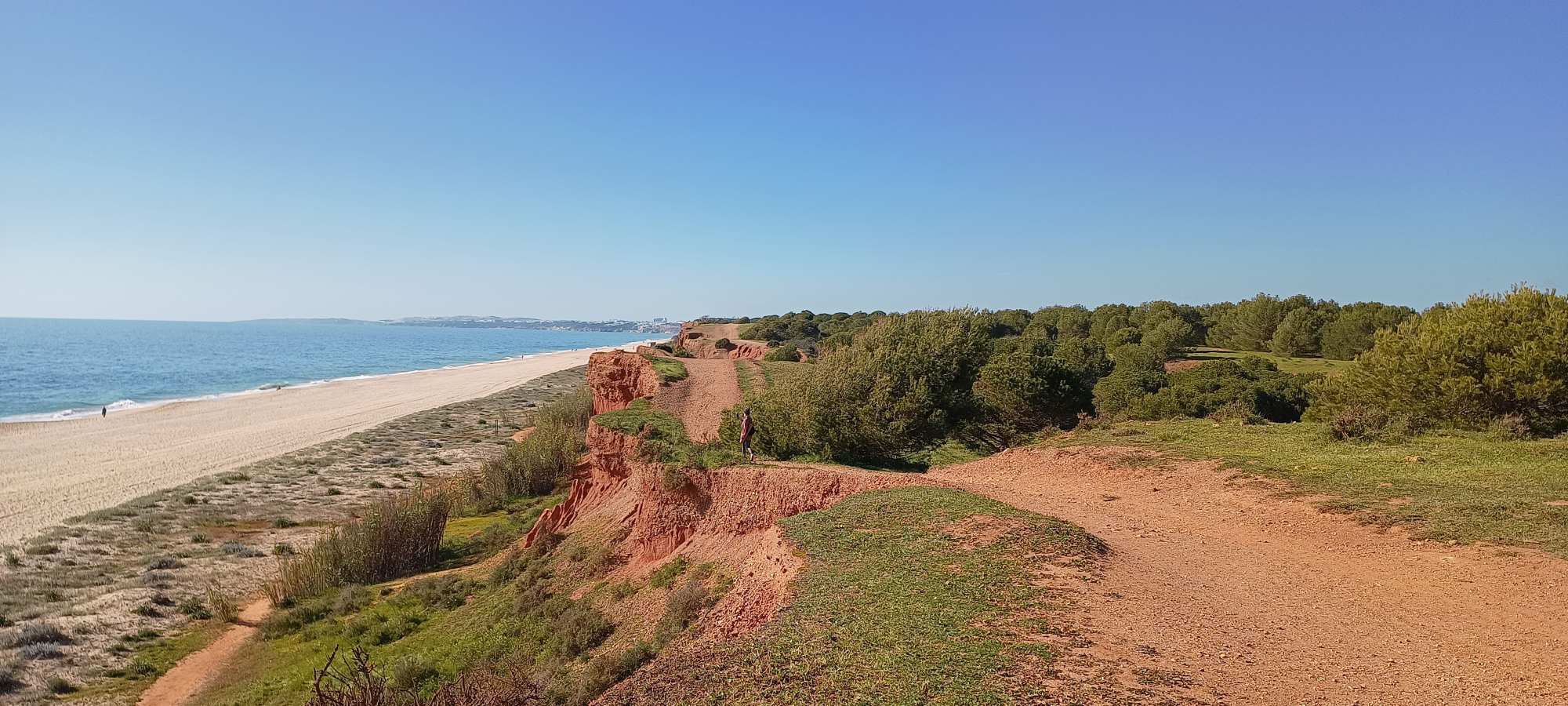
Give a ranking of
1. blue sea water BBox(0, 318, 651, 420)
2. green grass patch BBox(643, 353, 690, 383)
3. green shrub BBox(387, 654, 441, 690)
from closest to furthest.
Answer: green shrub BBox(387, 654, 441, 690) → green grass patch BBox(643, 353, 690, 383) → blue sea water BBox(0, 318, 651, 420)

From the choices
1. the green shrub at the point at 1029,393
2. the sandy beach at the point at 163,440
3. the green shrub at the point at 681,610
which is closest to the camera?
the green shrub at the point at 681,610

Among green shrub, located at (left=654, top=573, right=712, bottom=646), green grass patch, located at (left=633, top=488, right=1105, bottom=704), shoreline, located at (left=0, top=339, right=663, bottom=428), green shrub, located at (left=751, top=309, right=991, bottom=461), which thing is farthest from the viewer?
shoreline, located at (left=0, top=339, right=663, bottom=428)

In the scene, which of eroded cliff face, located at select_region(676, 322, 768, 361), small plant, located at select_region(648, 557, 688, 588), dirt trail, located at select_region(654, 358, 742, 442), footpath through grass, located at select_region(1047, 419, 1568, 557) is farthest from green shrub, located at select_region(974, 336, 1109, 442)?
eroded cliff face, located at select_region(676, 322, 768, 361)

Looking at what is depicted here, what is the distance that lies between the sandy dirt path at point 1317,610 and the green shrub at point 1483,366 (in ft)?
29.3

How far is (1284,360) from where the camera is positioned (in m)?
47.2

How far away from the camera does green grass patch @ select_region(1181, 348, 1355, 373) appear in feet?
134

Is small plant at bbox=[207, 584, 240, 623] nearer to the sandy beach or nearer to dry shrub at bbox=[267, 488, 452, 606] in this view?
dry shrub at bbox=[267, 488, 452, 606]

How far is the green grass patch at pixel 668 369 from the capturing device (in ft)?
101

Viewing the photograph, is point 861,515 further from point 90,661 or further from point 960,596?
point 90,661

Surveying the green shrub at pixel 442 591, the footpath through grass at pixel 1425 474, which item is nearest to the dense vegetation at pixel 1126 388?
the footpath through grass at pixel 1425 474

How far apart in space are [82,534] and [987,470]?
3388cm

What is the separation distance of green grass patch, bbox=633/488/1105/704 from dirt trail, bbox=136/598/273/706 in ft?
50.7

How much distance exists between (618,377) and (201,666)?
1768 centimetres

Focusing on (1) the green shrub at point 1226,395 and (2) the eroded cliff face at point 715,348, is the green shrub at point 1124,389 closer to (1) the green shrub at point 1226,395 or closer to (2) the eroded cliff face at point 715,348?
(1) the green shrub at point 1226,395
